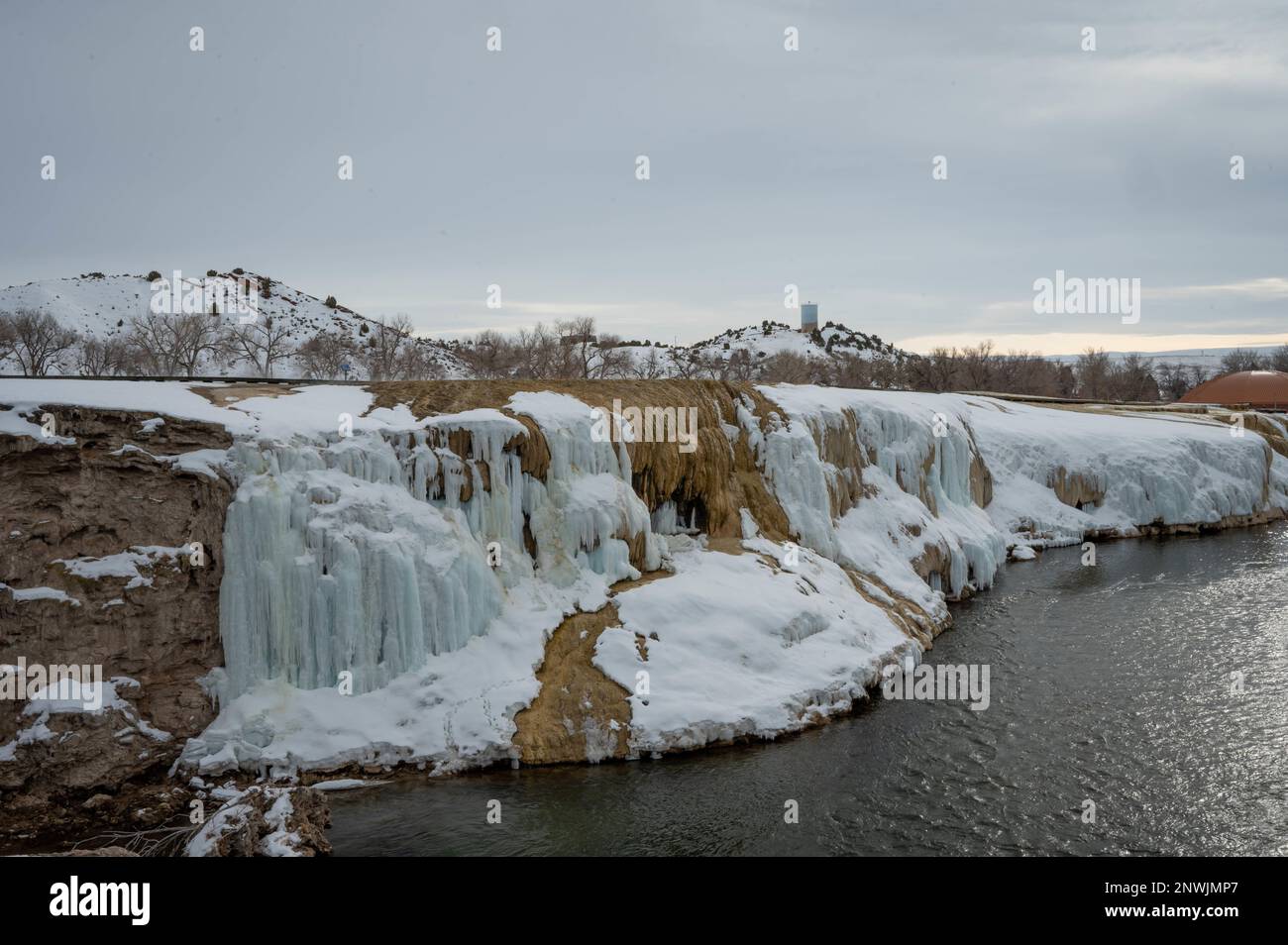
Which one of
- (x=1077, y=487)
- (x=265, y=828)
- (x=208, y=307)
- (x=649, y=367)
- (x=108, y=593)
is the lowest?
(x=265, y=828)

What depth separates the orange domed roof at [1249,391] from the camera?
259ft

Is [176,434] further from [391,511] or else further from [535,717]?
[535,717]

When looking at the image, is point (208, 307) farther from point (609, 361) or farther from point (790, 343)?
point (790, 343)

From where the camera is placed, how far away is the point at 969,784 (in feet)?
52.2

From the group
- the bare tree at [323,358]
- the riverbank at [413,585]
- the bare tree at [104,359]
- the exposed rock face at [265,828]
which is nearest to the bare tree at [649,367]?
the bare tree at [323,358]

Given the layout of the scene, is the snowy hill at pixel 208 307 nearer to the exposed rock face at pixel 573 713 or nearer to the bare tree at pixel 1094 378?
the exposed rock face at pixel 573 713

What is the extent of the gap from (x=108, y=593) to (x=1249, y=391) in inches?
3640

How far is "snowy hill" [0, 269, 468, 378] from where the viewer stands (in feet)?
221

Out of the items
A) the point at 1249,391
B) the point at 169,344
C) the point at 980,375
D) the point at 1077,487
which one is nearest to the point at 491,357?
the point at 169,344

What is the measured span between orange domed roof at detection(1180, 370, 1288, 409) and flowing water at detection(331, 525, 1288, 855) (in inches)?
2689

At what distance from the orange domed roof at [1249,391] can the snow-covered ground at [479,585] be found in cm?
6858

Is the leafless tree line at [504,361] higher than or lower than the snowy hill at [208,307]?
lower
